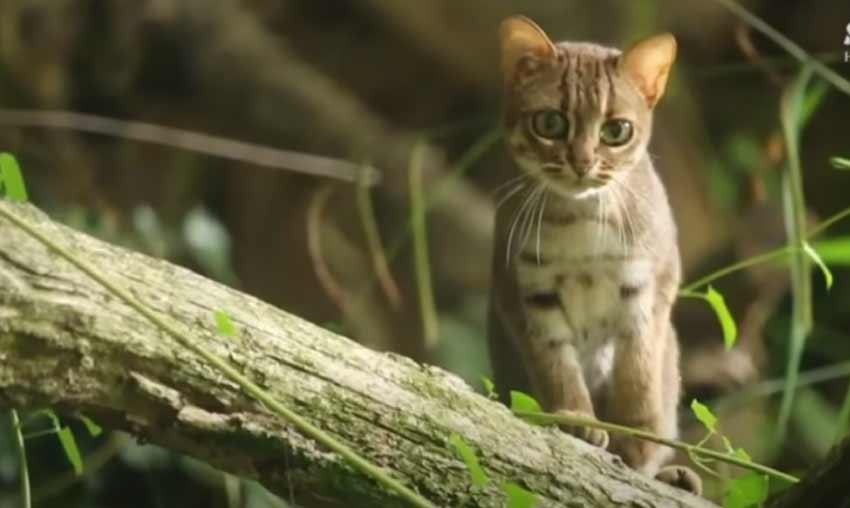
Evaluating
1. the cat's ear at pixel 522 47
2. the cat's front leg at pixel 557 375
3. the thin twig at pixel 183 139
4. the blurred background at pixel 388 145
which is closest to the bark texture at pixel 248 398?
the cat's front leg at pixel 557 375

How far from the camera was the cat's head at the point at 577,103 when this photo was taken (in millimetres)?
1790

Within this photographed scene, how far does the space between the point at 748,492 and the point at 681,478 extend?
0.30 meters

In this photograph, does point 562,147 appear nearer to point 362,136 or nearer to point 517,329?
point 517,329

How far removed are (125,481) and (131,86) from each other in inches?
53.3

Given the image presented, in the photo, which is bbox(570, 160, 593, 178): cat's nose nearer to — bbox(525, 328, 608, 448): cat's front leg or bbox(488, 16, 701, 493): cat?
bbox(488, 16, 701, 493): cat

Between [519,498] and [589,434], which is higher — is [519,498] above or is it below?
below

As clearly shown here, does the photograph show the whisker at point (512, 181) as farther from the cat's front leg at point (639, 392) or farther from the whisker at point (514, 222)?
the cat's front leg at point (639, 392)

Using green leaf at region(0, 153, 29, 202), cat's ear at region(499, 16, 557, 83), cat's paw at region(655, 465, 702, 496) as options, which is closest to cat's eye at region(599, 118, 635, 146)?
cat's ear at region(499, 16, 557, 83)

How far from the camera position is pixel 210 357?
145cm

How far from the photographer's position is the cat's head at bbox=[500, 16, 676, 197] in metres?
1.79

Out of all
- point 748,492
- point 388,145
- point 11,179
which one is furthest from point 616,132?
point 388,145

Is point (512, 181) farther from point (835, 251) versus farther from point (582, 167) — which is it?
point (835, 251)

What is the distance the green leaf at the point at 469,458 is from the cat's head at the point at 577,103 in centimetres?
42

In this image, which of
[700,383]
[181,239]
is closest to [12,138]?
[181,239]
